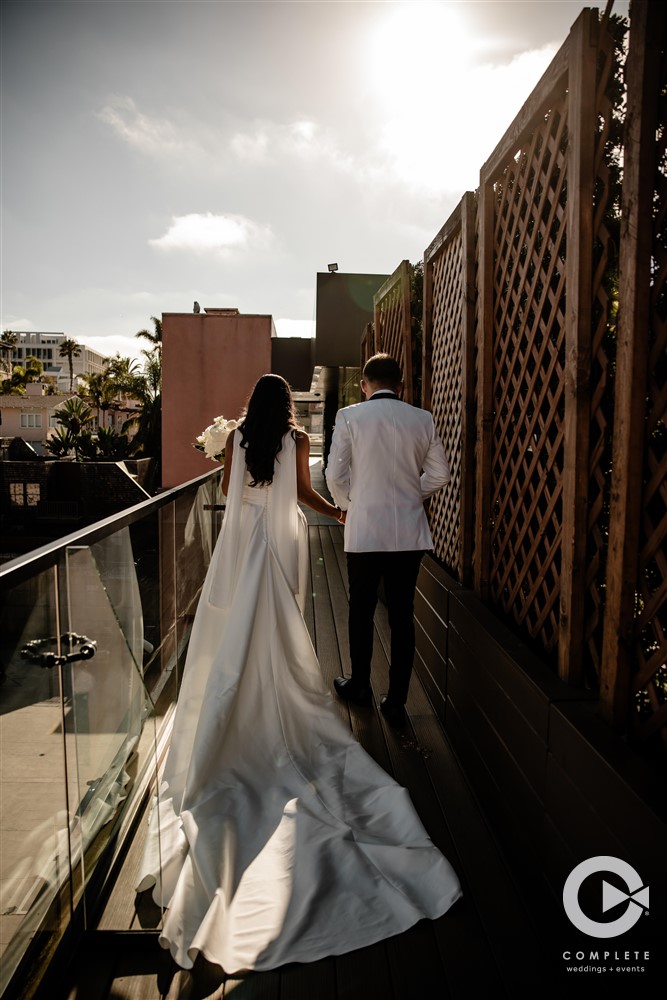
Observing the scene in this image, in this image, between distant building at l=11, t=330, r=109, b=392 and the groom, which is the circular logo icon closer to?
the groom

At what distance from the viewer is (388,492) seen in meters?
2.91

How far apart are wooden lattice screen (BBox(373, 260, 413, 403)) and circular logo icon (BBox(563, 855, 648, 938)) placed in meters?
3.37

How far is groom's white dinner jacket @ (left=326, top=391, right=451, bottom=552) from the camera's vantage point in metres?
2.90

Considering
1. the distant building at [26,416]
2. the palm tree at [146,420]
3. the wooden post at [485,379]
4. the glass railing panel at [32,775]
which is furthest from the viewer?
the distant building at [26,416]

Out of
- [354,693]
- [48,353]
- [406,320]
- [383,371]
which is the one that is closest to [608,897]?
[354,693]

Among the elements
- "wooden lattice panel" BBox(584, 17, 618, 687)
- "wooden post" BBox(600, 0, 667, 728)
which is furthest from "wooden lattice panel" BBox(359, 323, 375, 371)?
"wooden post" BBox(600, 0, 667, 728)

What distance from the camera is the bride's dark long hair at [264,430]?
2.84m

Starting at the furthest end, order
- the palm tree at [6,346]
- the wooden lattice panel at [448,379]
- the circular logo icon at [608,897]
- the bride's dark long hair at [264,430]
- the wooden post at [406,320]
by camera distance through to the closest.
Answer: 1. the palm tree at [6,346]
2. the wooden post at [406,320]
3. the wooden lattice panel at [448,379]
4. the bride's dark long hair at [264,430]
5. the circular logo icon at [608,897]

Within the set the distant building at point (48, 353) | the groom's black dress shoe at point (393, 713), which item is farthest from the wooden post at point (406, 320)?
the distant building at point (48, 353)

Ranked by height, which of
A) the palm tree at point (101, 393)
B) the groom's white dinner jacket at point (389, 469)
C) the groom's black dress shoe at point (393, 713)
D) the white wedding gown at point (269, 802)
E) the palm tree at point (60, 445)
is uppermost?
the palm tree at point (101, 393)

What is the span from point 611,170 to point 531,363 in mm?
661

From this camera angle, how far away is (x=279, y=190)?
6707 mm

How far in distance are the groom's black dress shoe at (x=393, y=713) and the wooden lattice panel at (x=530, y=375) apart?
75 centimetres

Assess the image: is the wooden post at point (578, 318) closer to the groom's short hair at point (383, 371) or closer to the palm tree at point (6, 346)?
the groom's short hair at point (383, 371)
